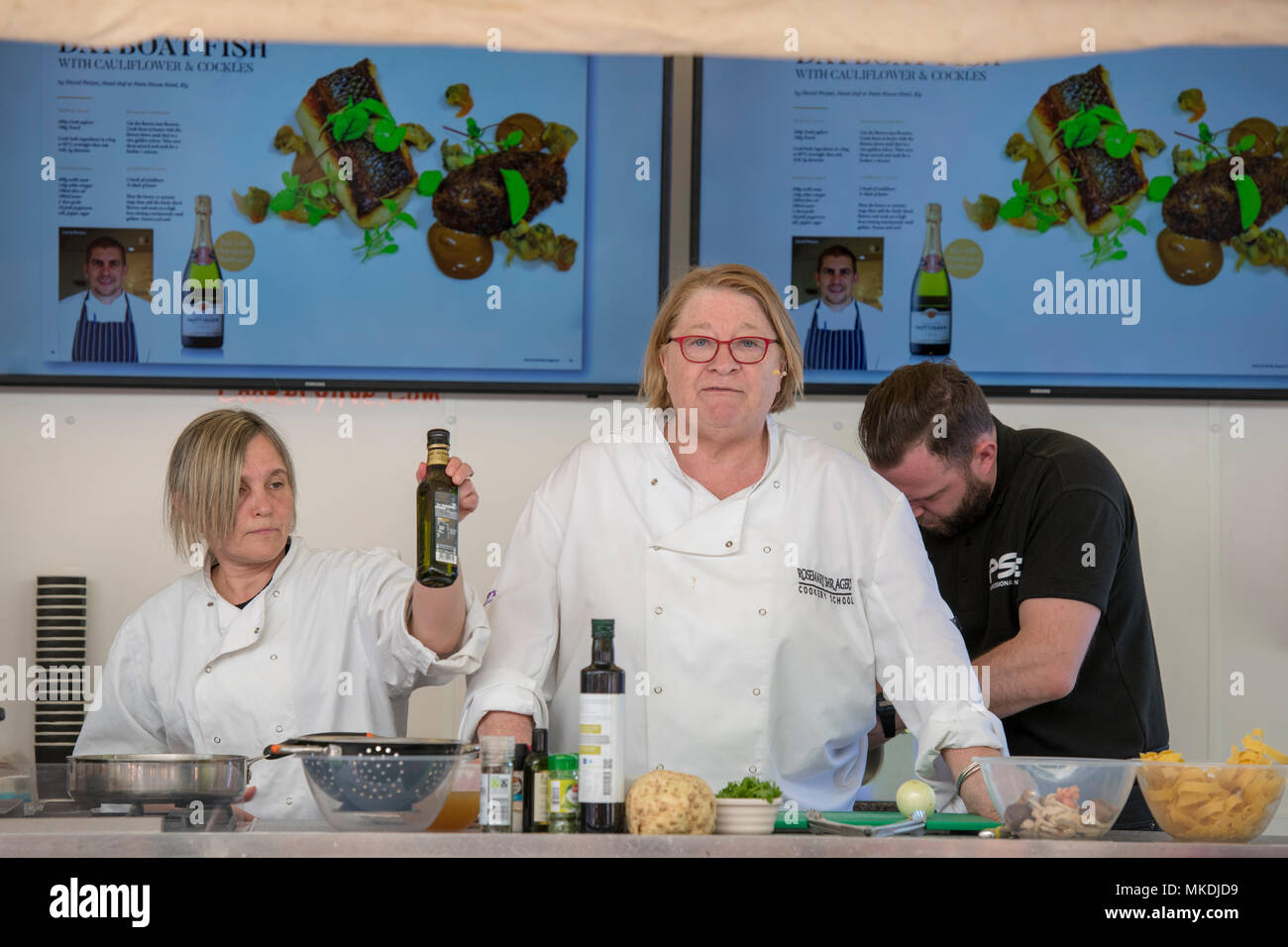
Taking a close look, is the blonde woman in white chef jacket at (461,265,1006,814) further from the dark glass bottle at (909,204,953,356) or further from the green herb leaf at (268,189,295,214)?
the green herb leaf at (268,189,295,214)

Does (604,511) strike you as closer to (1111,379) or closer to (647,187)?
(647,187)

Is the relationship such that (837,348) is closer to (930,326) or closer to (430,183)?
(930,326)

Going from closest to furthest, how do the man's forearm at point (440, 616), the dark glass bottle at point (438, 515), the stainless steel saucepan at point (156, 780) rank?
the stainless steel saucepan at point (156, 780) → the dark glass bottle at point (438, 515) → the man's forearm at point (440, 616)

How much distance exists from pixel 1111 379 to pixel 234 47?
6.83 ft

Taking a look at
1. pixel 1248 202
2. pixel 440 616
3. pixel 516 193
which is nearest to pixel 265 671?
pixel 440 616

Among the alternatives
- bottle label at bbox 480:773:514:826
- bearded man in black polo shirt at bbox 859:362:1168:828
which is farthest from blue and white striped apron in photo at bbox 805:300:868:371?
bottle label at bbox 480:773:514:826

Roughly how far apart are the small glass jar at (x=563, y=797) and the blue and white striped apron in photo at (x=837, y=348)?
5.57 ft

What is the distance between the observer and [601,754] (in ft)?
5.17

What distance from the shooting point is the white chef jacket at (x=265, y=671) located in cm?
239

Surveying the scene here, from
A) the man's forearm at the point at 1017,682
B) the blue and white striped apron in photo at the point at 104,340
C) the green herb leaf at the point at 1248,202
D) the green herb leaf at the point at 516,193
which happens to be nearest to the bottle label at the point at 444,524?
the man's forearm at the point at 1017,682

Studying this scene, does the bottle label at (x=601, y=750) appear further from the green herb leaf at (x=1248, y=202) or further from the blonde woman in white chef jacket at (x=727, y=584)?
Result: the green herb leaf at (x=1248, y=202)

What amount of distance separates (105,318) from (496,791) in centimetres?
188

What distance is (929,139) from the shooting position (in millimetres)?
3115

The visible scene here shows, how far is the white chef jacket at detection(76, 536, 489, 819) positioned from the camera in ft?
7.85
